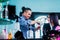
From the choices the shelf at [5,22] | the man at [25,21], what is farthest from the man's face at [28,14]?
the shelf at [5,22]

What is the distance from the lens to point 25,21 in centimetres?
160

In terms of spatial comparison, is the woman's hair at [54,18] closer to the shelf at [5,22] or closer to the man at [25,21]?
the man at [25,21]

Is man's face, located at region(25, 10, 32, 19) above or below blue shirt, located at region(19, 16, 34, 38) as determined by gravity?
above

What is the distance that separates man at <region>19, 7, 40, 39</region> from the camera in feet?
5.24

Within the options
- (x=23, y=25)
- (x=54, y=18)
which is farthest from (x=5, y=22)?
(x=54, y=18)

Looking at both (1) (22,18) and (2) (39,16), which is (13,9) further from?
(2) (39,16)

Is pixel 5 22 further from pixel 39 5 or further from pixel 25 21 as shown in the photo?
pixel 39 5

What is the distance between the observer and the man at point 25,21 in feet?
5.24

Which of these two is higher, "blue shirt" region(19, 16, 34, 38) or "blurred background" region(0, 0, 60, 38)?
"blurred background" region(0, 0, 60, 38)

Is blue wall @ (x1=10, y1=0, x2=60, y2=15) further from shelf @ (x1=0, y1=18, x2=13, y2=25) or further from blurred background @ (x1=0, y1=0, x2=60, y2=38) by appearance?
shelf @ (x1=0, y1=18, x2=13, y2=25)

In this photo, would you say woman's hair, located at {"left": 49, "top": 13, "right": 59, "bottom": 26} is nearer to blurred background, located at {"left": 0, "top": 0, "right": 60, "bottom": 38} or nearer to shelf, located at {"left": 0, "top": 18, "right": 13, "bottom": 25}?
blurred background, located at {"left": 0, "top": 0, "right": 60, "bottom": 38}

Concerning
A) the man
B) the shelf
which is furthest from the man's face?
the shelf

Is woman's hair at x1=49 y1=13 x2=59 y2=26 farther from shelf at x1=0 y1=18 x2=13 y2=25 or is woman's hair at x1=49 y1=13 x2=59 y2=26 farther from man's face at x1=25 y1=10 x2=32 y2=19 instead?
shelf at x1=0 y1=18 x2=13 y2=25

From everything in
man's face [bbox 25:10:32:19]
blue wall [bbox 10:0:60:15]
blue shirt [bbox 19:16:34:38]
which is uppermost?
blue wall [bbox 10:0:60:15]
